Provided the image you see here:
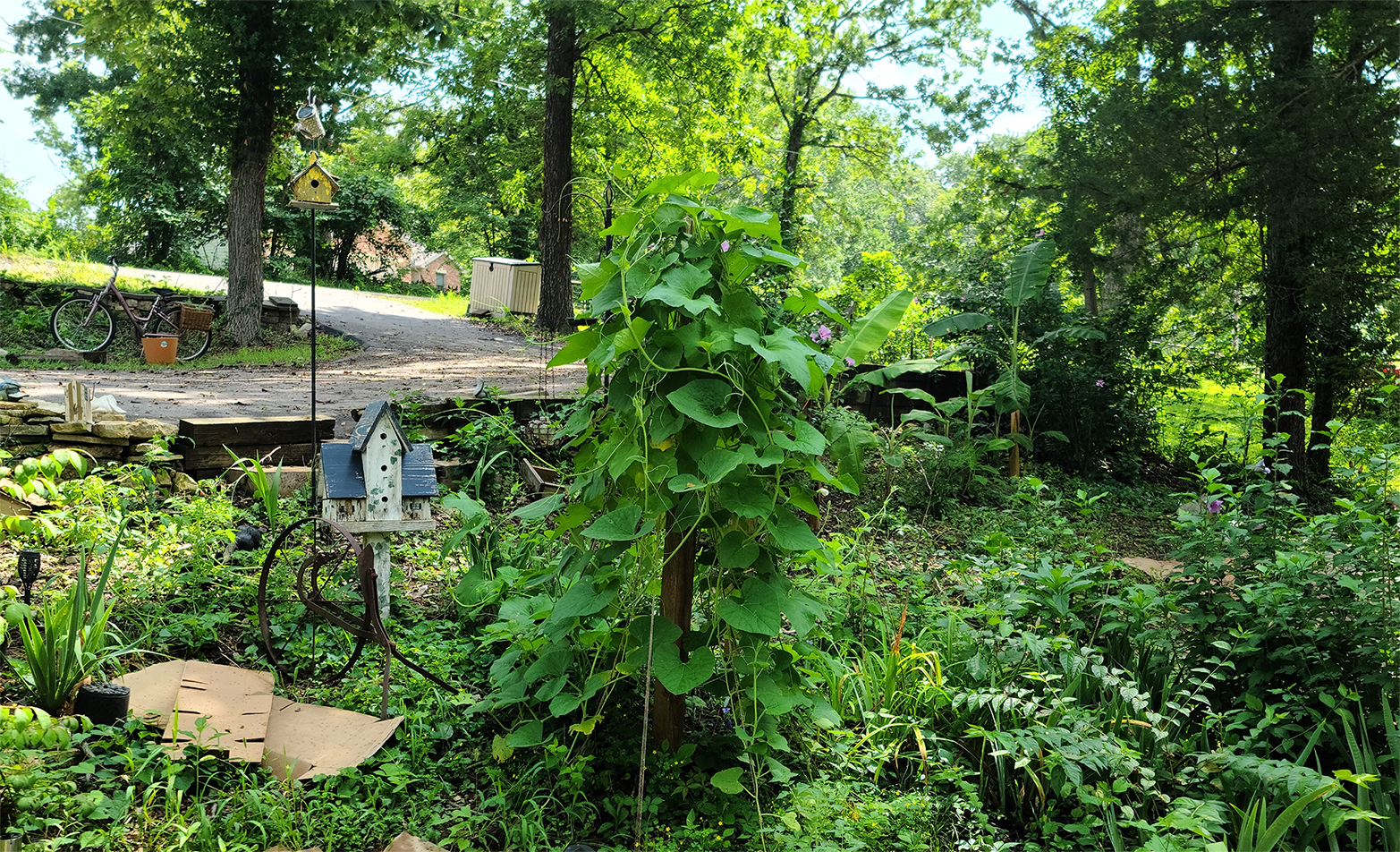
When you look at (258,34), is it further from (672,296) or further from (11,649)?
(672,296)

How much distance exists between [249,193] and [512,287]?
20.8 ft

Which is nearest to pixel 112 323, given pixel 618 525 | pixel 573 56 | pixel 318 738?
pixel 573 56

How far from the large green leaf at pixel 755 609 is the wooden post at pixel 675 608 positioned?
10.0 inches

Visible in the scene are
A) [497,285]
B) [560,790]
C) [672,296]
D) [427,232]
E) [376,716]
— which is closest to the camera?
[672,296]

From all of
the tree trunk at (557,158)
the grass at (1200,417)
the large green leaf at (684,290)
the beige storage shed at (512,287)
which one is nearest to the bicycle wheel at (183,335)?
the tree trunk at (557,158)

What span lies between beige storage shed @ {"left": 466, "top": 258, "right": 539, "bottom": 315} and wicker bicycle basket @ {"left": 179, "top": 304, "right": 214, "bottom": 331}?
20.7ft

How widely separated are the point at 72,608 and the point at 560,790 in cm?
147

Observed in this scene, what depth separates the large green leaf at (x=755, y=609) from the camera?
2.18 m

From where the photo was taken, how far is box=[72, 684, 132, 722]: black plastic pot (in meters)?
2.37

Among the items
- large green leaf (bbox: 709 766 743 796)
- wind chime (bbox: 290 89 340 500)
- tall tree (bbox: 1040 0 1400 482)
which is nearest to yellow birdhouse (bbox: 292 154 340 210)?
wind chime (bbox: 290 89 340 500)

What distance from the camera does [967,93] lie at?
41.1 feet

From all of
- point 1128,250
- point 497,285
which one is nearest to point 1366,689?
point 1128,250

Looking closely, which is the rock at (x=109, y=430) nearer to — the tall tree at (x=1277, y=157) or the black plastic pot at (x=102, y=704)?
the black plastic pot at (x=102, y=704)

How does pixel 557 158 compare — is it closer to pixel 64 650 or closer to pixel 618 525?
pixel 64 650
